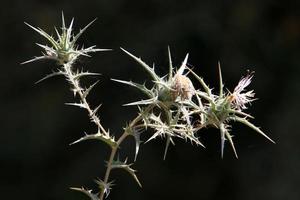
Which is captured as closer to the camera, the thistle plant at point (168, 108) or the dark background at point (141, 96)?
the thistle plant at point (168, 108)

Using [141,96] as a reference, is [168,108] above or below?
above

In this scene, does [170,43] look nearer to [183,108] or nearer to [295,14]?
[295,14]

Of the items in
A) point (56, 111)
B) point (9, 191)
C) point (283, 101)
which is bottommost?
point (9, 191)

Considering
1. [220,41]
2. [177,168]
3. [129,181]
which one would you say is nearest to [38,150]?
[129,181]

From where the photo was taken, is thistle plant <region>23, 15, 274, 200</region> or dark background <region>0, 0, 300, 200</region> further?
dark background <region>0, 0, 300, 200</region>

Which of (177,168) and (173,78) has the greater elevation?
(173,78)

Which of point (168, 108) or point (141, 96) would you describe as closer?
point (168, 108)

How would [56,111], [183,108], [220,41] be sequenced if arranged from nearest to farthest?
[183,108], [220,41], [56,111]

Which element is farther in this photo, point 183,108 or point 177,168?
point 177,168
